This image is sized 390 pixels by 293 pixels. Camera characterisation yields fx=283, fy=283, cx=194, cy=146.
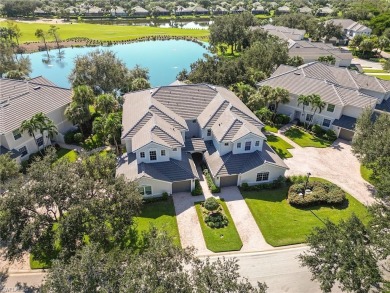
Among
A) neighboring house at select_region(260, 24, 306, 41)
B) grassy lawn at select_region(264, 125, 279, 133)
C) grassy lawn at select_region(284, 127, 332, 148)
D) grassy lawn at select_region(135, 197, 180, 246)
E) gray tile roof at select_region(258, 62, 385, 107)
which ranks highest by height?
neighboring house at select_region(260, 24, 306, 41)

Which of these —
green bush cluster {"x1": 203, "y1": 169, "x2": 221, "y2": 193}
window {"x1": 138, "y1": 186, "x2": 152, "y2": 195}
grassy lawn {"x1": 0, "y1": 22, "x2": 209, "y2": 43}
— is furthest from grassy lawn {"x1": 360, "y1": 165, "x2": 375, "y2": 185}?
grassy lawn {"x1": 0, "y1": 22, "x2": 209, "y2": 43}

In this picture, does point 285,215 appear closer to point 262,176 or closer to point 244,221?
point 244,221

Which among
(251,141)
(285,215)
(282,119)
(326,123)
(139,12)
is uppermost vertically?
(139,12)

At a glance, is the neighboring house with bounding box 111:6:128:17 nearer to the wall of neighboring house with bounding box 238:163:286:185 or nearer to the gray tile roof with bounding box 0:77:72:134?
the gray tile roof with bounding box 0:77:72:134

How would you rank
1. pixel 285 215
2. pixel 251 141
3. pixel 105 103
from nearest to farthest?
pixel 285 215
pixel 251 141
pixel 105 103

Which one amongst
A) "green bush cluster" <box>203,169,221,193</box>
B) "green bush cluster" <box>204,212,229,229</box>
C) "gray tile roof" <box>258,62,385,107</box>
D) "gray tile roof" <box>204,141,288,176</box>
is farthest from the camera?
"gray tile roof" <box>258,62,385,107</box>

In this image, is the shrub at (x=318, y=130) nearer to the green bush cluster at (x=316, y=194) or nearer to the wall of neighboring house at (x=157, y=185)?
the green bush cluster at (x=316, y=194)

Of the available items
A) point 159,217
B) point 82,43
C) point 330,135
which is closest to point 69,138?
point 159,217
